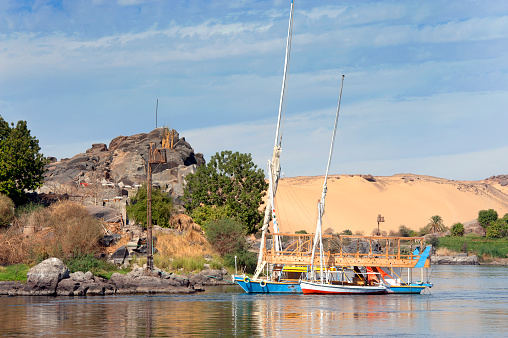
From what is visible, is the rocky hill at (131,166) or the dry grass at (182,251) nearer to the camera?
the dry grass at (182,251)

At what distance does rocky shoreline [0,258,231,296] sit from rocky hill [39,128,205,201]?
3749cm

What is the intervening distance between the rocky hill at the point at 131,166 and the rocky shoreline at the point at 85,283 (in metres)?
37.5

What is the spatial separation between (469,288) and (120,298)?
23966 millimetres

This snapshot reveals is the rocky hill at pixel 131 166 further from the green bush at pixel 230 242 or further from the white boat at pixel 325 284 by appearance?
the white boat at pixel 325 284

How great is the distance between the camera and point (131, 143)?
11738 cm

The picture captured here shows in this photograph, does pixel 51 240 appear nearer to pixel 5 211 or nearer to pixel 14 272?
pixel 14 272

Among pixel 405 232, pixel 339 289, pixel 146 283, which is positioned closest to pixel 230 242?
pixel 146 283

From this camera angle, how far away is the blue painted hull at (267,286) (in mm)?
40688

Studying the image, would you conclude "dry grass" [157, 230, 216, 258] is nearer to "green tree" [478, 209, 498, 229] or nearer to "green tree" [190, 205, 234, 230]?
"green tree" [190, 205, 234, 230]

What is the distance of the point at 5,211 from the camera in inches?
2014

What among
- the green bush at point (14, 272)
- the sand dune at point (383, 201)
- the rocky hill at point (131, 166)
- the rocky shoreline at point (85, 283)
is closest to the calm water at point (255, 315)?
the rocky shoreline at point (85, 283)

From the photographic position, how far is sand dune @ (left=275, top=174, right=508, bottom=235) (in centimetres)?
12356

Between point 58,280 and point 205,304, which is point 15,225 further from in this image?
point 205,304

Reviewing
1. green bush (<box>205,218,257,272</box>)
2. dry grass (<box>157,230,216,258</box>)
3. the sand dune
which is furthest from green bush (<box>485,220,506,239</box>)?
dry grass (<box>157,230,216,258</box>)
